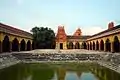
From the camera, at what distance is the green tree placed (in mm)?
41500

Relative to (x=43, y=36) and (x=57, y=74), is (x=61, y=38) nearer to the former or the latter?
(x=43, y=36)

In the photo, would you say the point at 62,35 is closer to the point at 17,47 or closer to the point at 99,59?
the point at 17,47

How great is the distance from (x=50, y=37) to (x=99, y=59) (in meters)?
20.3

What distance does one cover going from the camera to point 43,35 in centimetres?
4150

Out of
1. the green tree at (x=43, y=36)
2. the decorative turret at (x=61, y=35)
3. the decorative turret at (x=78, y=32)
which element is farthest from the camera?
the decorative turret at (x=78, y=32)

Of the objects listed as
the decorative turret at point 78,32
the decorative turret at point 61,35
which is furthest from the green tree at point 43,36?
the decorative turret at point 78,32

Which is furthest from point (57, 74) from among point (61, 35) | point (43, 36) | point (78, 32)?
point (78, 32)

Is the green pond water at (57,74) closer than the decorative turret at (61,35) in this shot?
Yes

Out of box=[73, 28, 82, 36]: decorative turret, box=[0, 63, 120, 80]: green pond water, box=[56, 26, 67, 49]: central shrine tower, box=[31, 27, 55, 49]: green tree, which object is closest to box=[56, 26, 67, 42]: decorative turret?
box=[56, 26, 67, 49]: central shrine tower

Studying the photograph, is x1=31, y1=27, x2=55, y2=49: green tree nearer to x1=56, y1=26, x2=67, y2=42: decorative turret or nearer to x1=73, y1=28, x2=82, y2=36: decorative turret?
x1=56, y1=26, x2=67, y2=42: decorative turret

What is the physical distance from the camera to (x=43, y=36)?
41469mm

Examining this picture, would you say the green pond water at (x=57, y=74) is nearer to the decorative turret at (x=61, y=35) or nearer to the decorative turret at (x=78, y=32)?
the decorative turret at (x=61, y=35)

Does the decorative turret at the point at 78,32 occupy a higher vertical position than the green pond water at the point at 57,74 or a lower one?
higher

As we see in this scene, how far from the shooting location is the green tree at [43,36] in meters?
41.5
